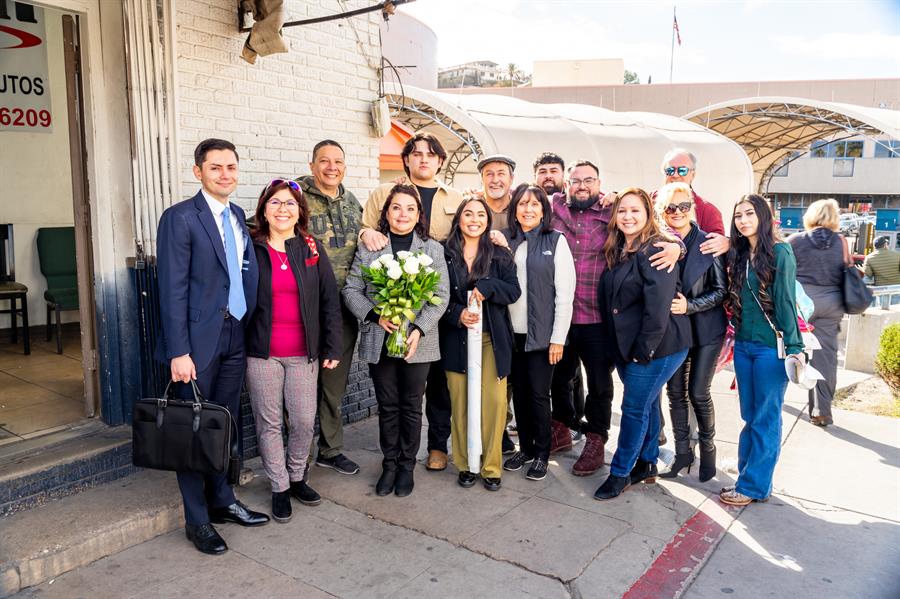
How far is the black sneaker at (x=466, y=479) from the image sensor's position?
4.56 metres

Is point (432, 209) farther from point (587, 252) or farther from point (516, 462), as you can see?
point (516, 462)

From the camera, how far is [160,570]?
3500 millimetres

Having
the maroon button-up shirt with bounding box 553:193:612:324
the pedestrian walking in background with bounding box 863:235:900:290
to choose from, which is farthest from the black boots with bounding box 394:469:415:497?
the pedestrian walking in background with bounding box 863:235:900:290

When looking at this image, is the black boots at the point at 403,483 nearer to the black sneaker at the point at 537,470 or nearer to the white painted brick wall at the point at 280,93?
the black sneaker at the point at 537,470

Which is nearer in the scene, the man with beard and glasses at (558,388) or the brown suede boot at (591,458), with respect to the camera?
the brown suede boot at (591,458)

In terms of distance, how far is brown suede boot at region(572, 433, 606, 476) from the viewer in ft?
15.7

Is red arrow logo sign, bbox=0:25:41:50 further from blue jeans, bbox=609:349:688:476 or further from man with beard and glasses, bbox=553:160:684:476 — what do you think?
blue jeans, bbox=609:349:688:476

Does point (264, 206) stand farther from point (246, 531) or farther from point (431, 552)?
point (431, 552)

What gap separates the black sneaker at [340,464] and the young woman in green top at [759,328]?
2480 millimetres

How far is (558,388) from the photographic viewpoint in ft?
16.9

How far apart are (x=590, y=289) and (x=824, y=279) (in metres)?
2.93

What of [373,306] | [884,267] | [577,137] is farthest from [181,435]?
[577,137]

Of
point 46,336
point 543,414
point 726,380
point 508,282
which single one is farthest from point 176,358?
point 726,380

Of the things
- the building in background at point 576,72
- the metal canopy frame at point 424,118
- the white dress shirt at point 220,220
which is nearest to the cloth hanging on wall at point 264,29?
the white dress shirt at point 220,220
